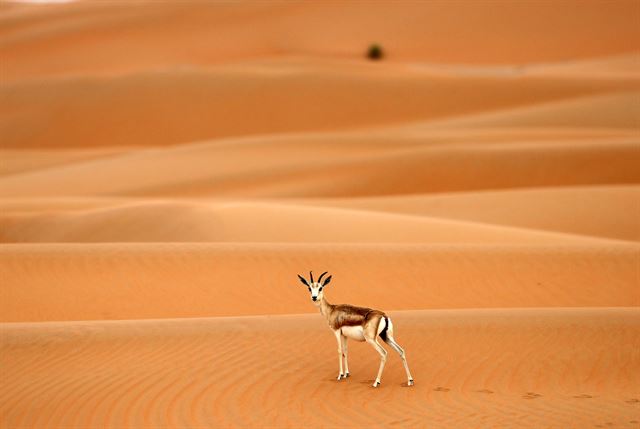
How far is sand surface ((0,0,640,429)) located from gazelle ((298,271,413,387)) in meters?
0.37

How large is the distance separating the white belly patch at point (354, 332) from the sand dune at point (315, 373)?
22.4 inches

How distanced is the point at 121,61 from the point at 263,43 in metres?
10.4

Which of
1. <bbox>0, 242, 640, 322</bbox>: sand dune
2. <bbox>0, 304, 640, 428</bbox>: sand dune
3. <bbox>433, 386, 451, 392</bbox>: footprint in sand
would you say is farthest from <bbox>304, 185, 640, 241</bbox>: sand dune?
<bbox>433, 386, 451, 392</bbox>: footprint in sand

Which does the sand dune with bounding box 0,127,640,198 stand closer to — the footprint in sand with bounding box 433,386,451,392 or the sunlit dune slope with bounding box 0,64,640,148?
the sunlit dune slope with bounding box 0,64,640,148

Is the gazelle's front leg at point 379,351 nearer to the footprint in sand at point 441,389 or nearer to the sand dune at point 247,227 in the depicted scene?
the footprint in sand at point 441,389

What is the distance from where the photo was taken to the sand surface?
8.95 metres

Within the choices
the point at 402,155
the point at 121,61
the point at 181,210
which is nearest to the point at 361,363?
the point at 181,210

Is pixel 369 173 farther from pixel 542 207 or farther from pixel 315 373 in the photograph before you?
pixel 315 373

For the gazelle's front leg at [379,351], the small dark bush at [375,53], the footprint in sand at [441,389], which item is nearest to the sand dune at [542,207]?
the footprint in sand at [441,389]

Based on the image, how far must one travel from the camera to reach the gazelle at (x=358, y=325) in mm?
8633

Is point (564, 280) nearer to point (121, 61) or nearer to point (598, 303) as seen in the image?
point (598, 303)

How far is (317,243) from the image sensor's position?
16438mm

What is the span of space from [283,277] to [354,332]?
6.14 metres

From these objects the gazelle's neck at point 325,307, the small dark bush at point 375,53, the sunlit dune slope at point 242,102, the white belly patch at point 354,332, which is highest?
the small dark bush at point 375,53
